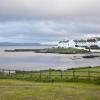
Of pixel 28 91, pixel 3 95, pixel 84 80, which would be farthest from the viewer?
pixel 84 80

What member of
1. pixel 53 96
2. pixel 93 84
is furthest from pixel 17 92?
pixel 93 84

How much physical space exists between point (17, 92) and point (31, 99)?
12.3ft

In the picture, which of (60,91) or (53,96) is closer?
(53,96)

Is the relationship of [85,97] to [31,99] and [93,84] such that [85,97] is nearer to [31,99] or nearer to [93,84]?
[31,99]

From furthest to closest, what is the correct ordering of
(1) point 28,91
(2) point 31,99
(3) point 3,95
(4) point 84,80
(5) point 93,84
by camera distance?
(4) point 84,80
(5) point 93,84
(1) point 28,91
(3) point 3,95
(2) point 31,99

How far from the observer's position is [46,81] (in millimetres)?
38250

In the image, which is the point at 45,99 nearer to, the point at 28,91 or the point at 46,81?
the point at 28,91

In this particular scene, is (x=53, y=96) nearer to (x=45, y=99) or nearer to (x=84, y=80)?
(x=45, y=99)

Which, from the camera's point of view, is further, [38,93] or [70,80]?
[70,80]

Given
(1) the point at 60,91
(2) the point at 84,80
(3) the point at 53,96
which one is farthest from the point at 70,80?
(3) the point at 53,96

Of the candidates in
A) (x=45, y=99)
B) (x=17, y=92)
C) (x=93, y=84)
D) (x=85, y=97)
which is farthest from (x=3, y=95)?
(x=93, y=84)

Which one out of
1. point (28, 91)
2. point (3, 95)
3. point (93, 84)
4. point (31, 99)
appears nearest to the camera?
point (31, 99)

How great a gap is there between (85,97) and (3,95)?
21.4ft

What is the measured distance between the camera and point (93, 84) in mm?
35281
